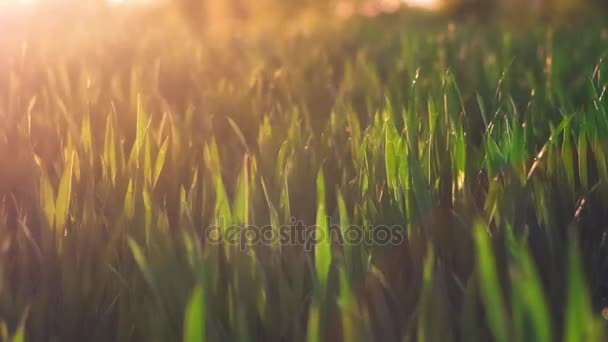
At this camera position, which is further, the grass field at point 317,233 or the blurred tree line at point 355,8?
the blurred tree line at point 355,8

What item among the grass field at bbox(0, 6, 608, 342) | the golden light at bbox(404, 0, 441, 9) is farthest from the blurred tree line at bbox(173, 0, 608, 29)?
the grass field at bbox(0, 6, 608, 342)

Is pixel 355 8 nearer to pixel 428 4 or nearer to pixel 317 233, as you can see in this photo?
pixel 428 4

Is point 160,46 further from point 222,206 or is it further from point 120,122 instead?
point 222,206

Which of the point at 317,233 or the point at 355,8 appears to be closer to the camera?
the point at 317,233

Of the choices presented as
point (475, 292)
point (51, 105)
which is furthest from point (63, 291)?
point (51, 105)

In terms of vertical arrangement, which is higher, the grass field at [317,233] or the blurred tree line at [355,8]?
the blurred tree line at [355,8]

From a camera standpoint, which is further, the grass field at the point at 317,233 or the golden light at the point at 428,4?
the golden light at the point at 428,4

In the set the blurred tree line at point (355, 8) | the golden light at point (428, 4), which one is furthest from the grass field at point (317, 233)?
the golden light at point (428, 4)

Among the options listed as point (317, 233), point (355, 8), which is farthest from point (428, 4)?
point (317, 233)

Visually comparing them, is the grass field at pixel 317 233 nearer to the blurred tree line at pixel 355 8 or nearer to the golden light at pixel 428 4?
the blurred tree line at pixel 355 8

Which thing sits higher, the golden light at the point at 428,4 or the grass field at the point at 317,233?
the golden light at the point at 428,4

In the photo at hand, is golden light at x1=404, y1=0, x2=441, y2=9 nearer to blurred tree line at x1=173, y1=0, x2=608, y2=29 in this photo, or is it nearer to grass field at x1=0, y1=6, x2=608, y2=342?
blurred tree line at x1=173, y1=0, x2=608, y2=29
